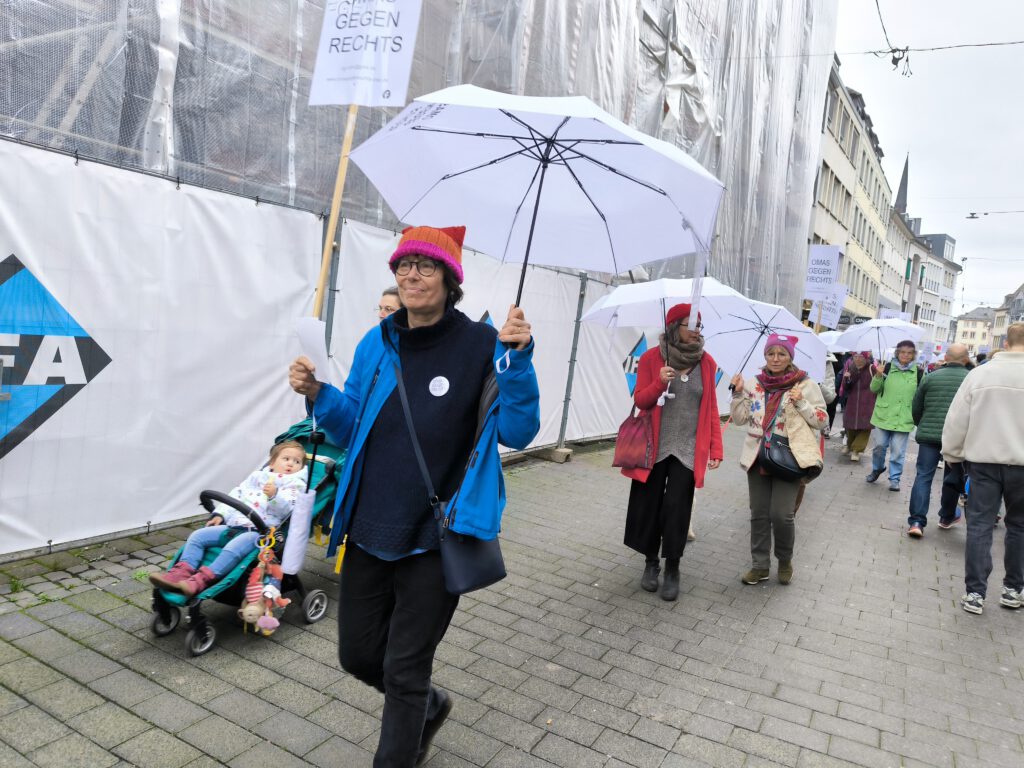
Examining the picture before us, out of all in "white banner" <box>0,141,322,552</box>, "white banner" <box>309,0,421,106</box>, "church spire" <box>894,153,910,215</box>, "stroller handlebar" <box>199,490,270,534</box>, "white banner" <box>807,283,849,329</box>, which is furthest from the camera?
"church spire" <box>894,153,910,215</box>

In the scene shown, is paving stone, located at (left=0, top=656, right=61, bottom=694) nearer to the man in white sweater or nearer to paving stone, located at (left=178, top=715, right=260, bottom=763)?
paving stone, located at (left=178, top=715, right=260, bottom=763)

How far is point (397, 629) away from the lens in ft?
8.14

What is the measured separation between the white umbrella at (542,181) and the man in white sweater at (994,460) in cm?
325

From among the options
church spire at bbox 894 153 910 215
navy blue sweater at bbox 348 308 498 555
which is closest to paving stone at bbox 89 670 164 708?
navy blue sweater at bbox 348 308 498 555

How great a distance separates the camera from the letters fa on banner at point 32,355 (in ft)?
13.8

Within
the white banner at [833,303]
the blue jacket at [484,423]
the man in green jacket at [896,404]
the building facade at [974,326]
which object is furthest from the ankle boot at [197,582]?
the building facade at [974,326]

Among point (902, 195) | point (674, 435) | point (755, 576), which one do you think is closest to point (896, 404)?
point (755, 576)

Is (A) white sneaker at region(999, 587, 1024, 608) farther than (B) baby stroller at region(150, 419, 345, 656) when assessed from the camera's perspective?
Yes

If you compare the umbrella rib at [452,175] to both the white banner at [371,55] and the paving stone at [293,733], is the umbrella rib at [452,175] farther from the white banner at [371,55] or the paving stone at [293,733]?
the paving stone at [293,733]

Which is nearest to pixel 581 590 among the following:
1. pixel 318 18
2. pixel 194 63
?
pixel 194 63

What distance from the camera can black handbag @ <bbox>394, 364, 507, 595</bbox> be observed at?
Result: 7.85 ft

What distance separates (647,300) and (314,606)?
388cm

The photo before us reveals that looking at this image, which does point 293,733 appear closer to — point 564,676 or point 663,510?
point 564,676

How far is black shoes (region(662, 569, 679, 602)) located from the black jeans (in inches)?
88.1
